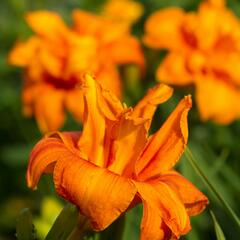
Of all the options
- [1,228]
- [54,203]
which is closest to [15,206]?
[1,228]

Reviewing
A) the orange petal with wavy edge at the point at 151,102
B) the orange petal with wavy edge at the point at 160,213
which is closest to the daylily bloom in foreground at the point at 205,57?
the orange petal with wavy edge at the point at 151,102

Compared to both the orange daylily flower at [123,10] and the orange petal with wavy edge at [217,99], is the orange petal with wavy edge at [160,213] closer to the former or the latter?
the orange petal with wavy edge at [217,99]

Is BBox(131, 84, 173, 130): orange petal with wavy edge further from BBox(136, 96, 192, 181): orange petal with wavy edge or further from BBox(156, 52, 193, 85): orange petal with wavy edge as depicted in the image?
BBox(156, 52, 193, 85): orange petal with wavy edge

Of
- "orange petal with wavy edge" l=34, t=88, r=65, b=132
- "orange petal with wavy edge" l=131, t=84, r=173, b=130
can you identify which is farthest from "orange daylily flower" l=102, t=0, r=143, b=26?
"orange petal with wavy edge" l=131, t=84, r=173, b=130

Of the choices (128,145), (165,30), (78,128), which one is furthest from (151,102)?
(78,128)

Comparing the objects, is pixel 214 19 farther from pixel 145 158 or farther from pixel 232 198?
pixel 145 158

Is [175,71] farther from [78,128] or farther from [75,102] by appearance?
[78,128]
